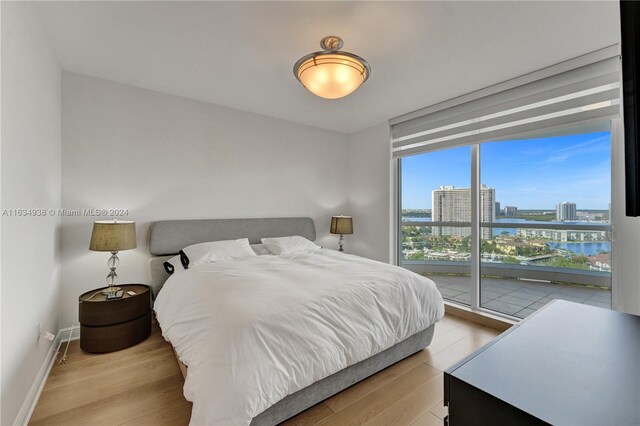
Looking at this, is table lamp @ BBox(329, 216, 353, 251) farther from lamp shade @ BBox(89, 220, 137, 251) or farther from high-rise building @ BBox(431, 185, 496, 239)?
lamp shade @ BBox(89, 220, 137, 251)

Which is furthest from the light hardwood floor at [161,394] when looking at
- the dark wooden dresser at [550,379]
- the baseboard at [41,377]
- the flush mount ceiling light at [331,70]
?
the flush mount ceiling light at [331,70]

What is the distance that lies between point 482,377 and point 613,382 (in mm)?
316

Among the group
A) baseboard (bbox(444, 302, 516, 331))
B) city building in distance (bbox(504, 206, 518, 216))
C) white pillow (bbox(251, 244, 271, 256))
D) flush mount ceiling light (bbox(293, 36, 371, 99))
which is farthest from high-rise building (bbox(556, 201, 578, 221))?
white pillow (bbox(251, 244, 271, 256))

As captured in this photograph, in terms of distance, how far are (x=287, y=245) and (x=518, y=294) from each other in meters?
2.79

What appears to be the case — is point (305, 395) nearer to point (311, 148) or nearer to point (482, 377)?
point (482, 377)

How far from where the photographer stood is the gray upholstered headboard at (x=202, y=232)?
2914 millimetres

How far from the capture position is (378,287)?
207cm

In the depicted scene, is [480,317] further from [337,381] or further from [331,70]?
[331,70]

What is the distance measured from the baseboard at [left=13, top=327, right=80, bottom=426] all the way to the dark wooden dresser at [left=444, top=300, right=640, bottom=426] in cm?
233

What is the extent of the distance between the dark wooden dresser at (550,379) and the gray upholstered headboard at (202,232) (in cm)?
299

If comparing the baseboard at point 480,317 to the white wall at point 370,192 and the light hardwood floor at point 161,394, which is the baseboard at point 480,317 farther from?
the white wall at point 370,192

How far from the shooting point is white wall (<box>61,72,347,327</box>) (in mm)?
2658

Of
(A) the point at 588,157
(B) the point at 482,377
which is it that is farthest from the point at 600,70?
(B) the point at 482,377

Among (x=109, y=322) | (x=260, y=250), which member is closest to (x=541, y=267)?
(x=260, y=250)
